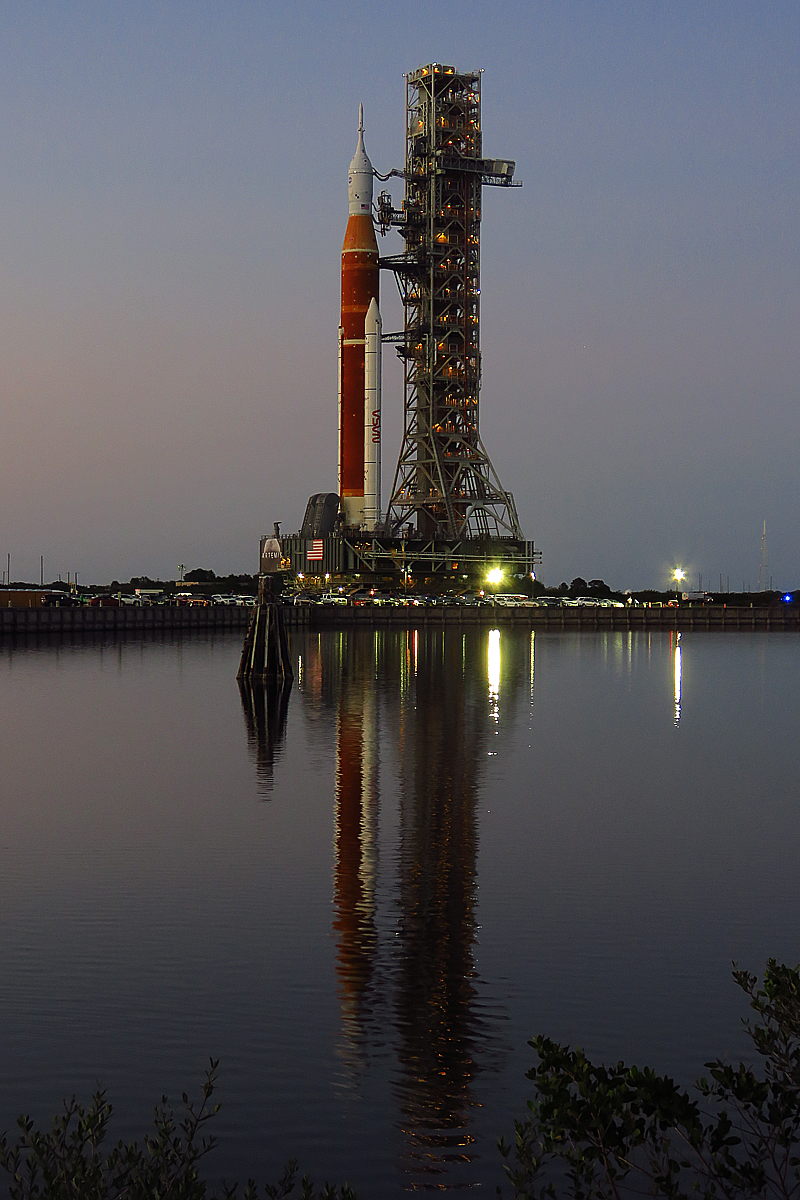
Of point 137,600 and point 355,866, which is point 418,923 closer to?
point 355,866

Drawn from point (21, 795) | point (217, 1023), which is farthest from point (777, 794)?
point (217, 1023)

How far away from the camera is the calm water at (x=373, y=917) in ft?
49.6

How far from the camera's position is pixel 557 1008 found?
18.1 metres

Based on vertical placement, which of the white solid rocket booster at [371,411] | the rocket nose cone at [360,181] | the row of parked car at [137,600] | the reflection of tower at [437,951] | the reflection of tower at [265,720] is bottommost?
the reflection of tower at [437,951]

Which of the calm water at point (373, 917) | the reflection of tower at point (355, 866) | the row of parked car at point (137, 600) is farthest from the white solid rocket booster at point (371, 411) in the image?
the calm water at point (373, 917)

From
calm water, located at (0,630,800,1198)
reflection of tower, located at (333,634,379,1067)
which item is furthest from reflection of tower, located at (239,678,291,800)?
reflection of tower, located at (333,634,379,1067)

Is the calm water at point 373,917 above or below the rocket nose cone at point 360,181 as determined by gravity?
below

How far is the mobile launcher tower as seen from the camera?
Result: 159m

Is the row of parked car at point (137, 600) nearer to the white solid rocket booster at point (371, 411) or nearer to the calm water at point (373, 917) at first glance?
the white solid rocket booster at point (371, 411)

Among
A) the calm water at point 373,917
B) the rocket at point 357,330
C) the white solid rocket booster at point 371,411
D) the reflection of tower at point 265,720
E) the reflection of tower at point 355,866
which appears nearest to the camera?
the calm water at point 373,917

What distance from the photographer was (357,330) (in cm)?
15850

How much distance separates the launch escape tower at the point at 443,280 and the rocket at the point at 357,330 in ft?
11.9

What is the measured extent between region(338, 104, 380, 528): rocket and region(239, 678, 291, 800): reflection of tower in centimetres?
8544

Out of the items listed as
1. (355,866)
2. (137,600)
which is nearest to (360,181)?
(137,600)
